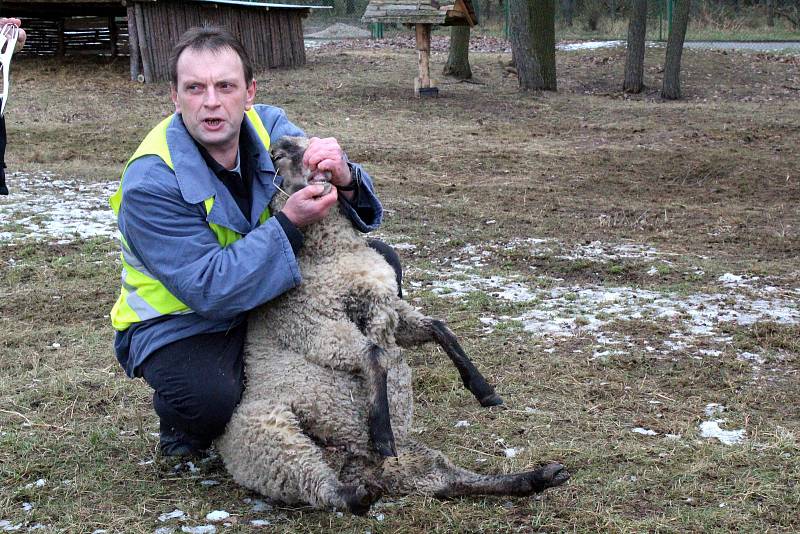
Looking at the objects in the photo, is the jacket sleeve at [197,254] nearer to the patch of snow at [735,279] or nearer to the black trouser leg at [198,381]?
the black trouser leg at [198,381]

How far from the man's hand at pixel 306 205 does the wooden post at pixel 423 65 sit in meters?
12.1

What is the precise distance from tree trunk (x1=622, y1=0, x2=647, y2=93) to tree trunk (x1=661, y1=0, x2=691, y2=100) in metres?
→ 0.56

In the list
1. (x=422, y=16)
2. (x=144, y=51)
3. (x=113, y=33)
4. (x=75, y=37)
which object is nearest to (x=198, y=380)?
(x=422, y=16)

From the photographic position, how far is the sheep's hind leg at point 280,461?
279 centimetres

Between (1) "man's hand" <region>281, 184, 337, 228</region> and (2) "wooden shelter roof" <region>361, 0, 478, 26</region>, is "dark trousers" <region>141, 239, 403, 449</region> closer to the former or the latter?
(1) "man's hand" <region>281, 184, 337, 228</region>

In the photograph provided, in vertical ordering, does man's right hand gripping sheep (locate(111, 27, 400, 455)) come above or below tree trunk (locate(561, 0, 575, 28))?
below

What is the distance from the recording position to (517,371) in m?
4.14

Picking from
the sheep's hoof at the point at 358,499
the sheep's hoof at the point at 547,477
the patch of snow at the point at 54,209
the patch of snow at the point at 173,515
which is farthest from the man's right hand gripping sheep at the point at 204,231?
the patch of snow at the point at 54,209

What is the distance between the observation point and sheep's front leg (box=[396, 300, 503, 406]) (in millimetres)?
3072

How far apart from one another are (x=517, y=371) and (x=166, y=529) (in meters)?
1.85

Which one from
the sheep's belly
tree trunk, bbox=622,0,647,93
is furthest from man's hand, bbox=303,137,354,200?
tree trunk, bbox=622,0,647,93

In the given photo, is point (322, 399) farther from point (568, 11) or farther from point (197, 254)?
point (568, 11)

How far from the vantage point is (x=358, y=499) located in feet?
8.79

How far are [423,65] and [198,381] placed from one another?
40.5ft
